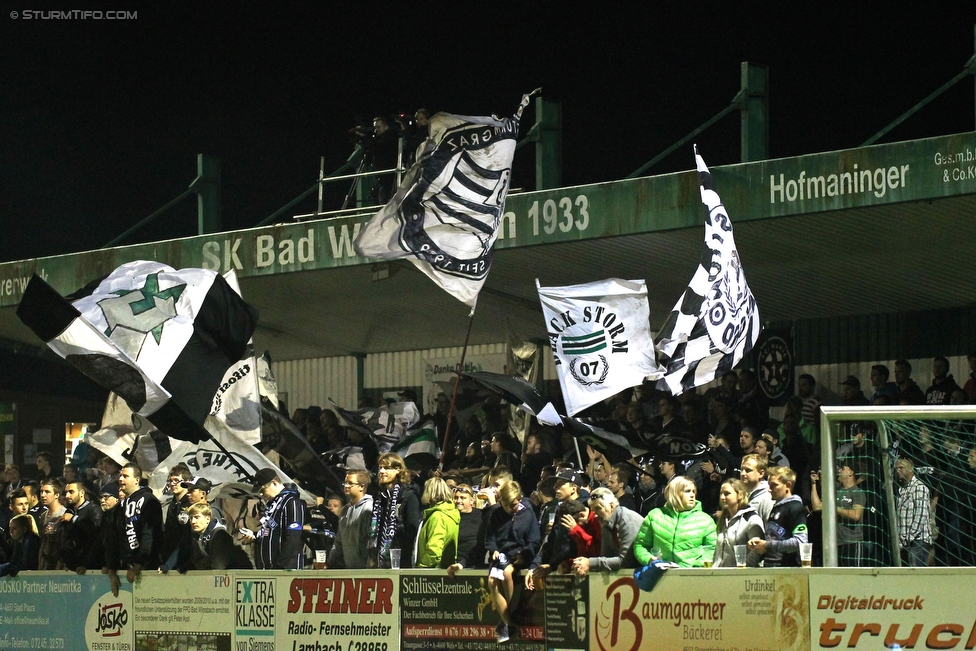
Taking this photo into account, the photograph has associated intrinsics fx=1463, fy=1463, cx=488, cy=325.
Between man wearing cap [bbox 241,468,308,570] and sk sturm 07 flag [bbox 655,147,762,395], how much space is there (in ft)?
11.4

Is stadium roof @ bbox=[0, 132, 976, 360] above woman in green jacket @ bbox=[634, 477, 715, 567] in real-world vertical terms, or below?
above

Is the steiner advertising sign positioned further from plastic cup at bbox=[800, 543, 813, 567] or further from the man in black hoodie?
plastic cup at bbox=[800, 543, 813, 567]

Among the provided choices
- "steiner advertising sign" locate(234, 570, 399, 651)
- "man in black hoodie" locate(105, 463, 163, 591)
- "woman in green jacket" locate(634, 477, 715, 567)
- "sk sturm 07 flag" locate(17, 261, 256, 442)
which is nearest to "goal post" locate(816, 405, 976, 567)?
"woman in green jacket" locate(634, 477, 715, 567)

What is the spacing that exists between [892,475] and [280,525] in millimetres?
5580

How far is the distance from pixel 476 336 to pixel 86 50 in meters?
12.2

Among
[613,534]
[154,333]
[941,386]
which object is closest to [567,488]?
[613,534]

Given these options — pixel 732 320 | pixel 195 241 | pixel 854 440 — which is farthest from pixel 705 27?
pixel 854 440

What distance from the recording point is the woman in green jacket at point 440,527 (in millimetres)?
12125

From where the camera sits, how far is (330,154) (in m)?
28.8

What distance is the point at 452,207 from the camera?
47.0 feet

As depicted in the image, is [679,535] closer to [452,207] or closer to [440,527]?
[440,527]

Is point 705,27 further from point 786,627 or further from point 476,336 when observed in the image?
point 786,627

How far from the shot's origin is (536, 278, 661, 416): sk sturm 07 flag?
44.5ft

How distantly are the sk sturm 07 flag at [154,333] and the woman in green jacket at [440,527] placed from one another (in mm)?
2519
